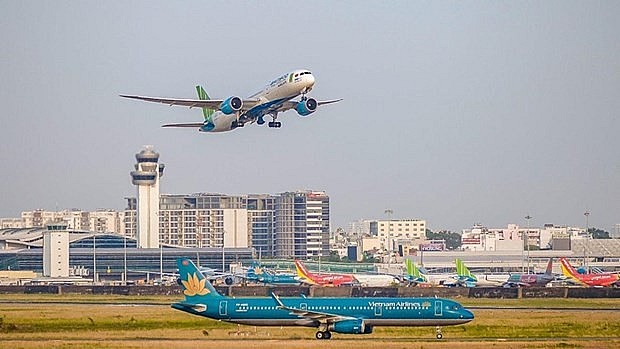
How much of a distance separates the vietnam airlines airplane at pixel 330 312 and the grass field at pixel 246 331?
0.90m

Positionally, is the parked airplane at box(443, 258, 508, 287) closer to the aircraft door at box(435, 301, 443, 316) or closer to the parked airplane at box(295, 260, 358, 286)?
the parked airplane at box(295, 260, 358, 286)

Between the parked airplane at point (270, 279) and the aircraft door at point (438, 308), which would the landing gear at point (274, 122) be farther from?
the parked airplane at point (270, 279)

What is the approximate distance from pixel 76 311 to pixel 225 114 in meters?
19.2

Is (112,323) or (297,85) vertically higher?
(297,85)

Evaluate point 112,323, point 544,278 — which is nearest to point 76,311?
point 112,323

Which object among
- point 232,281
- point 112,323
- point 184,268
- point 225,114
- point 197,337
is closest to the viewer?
point 197,337

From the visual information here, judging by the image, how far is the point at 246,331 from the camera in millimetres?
79250

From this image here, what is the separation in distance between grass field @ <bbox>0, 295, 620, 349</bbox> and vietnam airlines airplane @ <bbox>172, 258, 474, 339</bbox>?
902mm

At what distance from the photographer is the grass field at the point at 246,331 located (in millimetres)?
69188

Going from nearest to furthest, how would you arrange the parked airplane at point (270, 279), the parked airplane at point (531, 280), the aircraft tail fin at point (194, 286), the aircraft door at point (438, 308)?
the aircraft door at point (438, 308)
the aircraft tail fin at point (194, 286)
the parked airplane at point (531, 280)
the parked airplane at point (270, 279)

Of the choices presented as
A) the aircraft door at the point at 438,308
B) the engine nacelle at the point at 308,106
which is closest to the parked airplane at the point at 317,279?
the engine nacelle at the point at 308,106

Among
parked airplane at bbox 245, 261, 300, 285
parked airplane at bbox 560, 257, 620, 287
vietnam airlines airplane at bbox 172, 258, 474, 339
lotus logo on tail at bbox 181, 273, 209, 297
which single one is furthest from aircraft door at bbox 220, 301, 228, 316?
parked airplane at bbox 245, 261, 300, 285

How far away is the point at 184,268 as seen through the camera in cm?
8006

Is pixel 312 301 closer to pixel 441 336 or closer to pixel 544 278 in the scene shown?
pixel 441 336
